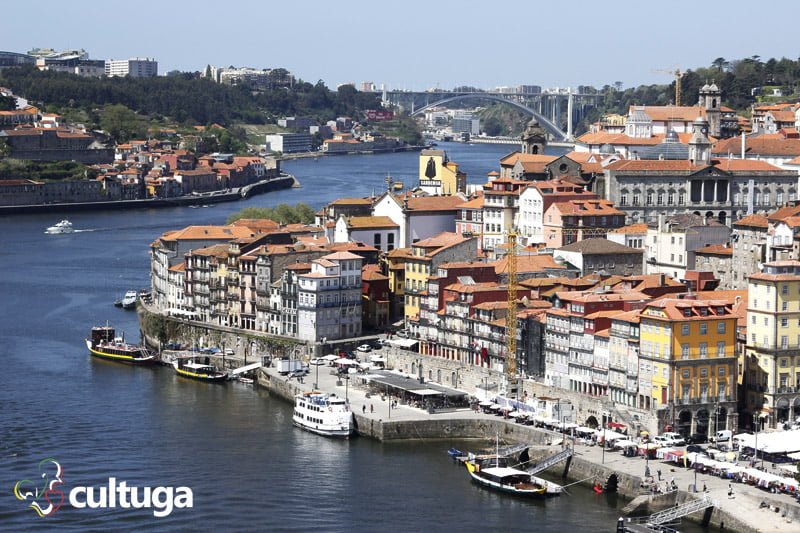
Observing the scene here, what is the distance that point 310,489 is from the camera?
32.6 m

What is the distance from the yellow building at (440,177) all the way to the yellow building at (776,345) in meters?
25.9

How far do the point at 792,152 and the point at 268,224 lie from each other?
16671 millimetres

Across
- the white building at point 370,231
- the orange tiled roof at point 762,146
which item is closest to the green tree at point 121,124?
the orange tiled roof at point 762,146

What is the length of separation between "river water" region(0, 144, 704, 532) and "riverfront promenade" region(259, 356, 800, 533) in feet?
1.92

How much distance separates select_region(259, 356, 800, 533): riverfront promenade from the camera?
96.8ft

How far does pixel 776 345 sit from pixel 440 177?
27.6 m

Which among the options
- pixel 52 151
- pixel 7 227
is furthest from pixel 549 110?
pixel 7 227

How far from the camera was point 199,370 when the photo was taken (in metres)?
43.8

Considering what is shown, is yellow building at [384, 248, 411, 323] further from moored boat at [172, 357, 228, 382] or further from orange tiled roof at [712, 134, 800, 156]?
orange tiled roof at [712, 134, 800, 156]

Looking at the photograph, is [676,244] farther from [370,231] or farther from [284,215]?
[284,215]

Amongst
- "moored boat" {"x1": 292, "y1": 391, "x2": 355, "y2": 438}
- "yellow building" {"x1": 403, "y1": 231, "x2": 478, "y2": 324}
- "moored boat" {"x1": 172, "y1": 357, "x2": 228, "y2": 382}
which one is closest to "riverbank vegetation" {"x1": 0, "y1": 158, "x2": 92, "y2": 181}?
"yellow building" {"x1": 403, "y1": 231, "x2": 478, "y2": 324}

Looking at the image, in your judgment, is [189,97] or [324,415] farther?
[189,97]

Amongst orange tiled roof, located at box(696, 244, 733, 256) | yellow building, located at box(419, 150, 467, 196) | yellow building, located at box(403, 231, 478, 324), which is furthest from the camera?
yellow building, located at box(419, 150, 467, 196)

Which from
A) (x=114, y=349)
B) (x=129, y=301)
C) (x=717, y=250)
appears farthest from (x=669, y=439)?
(x=129, y=301)
